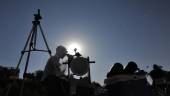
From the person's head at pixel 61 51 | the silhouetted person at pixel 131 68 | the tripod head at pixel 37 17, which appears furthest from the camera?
the tripod head at pixel 37 17

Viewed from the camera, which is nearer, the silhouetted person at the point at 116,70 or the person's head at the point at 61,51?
the person's head at the point at 61,51

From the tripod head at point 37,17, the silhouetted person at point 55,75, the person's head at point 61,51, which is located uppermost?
the tripod head at point 37,17

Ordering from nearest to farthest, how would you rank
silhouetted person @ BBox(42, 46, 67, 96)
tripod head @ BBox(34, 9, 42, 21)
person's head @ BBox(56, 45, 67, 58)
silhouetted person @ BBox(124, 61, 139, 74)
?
silhouetted person @ BBox(42, 46, 67, 96)
person's head @ BBox(56, 45, 67, 58)
silhouetted person @ BBox(124, 61, 139, 74)
tripod head @ BBox(34, 9, 42, 21)

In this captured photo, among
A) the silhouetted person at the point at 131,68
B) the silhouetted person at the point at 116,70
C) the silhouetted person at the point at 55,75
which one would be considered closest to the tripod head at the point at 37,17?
the silhouetted person at the point at 55,75

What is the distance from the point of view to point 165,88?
6.55 meters

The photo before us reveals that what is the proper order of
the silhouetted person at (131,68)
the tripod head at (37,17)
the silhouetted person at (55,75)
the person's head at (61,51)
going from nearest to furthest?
the silhouetted person at (55,75), the person's head at (61,51), the silhouetted person at (131,68), the tripod head at (37,17)

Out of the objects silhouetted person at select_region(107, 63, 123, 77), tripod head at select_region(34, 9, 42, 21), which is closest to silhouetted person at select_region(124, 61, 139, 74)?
silhouetted person at select_region(107, 63, 123, 77)

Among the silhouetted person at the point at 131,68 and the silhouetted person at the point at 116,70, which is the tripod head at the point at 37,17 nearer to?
the silhouetted person at the point at 116,70

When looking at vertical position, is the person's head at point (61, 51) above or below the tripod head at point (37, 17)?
below

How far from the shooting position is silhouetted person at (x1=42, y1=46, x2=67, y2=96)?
14.5ft

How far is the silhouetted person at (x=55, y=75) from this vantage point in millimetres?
4414

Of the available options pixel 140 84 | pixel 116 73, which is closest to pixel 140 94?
pixel 140 84

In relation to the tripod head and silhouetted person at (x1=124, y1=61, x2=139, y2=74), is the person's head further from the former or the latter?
the tripod head

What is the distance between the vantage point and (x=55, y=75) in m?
4.47
